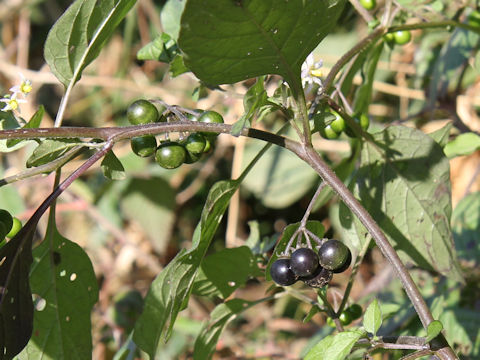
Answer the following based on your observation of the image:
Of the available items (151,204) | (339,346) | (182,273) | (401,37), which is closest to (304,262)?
(339,346)

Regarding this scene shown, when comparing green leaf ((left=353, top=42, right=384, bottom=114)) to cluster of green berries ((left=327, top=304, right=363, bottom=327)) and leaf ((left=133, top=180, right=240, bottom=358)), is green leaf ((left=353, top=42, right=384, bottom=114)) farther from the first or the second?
leaf ((left=133, top=180, right=240, bottom=358))

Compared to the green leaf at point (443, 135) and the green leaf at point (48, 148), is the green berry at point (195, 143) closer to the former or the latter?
the green leaf at point (48, 148)

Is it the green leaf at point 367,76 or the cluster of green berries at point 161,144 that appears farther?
the green leaf at point 367,76

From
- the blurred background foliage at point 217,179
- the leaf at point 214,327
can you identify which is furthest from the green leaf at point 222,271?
the blurred background foliage at point 217,179

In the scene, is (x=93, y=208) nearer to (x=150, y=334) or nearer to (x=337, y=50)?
(x=337, y=50)

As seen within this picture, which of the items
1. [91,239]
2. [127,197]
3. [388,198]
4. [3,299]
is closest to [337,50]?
[127,197]

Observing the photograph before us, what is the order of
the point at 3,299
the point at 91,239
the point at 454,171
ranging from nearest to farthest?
the point at 3,299
the point at 454,171
the point at 91,239

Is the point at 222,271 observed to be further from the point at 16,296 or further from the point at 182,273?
the point at 16,296
